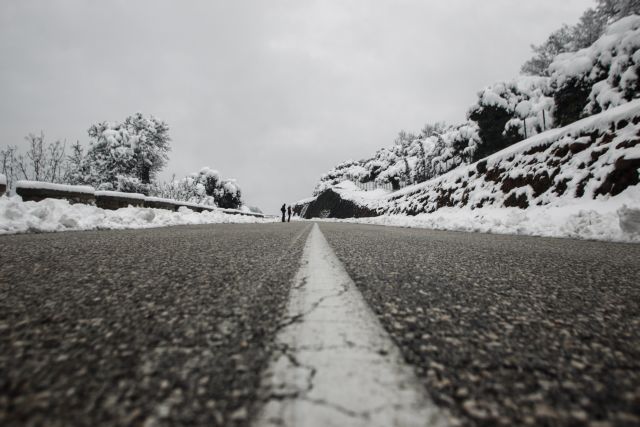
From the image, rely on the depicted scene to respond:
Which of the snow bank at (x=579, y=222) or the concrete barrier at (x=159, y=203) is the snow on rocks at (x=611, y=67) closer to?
the snow bank at (x=579, y=222)

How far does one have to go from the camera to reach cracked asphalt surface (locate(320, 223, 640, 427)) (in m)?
0.72

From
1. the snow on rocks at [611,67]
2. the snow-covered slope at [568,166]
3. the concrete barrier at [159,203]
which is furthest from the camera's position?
the snow on rocks at [611,67]

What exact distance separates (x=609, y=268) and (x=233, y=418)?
3.57 m

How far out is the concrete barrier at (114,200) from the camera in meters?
10.3

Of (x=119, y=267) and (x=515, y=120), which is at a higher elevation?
(x=515, y=120)

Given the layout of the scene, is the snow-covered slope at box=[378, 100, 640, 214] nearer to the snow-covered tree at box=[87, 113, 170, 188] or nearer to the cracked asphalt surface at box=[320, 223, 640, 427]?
the cracked asphalt surface at box=[320, 223, 640, 427]

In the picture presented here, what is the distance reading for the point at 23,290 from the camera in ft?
5.32

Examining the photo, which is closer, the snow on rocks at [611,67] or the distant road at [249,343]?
the distant road at [249,343]

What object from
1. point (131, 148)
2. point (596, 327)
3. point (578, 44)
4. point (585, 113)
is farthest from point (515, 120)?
point (131, 148)

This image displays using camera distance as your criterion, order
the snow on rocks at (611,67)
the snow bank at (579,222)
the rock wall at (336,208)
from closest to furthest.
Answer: the snow bank at (579,222)
the snow on rocks at (611,67)
the rock wall at (336,208)

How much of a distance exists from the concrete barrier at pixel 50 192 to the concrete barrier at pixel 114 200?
1.25m

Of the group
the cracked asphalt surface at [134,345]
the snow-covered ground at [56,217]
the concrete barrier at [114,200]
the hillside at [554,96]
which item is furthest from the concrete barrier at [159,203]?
the hillside at [554,96]

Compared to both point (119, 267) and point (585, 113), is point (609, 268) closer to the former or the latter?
point (119, 267)

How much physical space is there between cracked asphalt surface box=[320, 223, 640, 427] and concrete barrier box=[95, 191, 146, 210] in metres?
11.2
